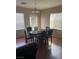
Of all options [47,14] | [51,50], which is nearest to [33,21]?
[47,14]

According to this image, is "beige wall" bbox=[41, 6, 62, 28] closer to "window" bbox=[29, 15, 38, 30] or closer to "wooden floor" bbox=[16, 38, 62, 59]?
"window" bbox=[29, 15, 38, 30]

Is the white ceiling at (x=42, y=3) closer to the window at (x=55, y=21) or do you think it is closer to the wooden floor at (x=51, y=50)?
the window at (x=55, y=21)

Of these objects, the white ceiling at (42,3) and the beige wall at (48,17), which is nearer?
the white ceiling at (42,3)

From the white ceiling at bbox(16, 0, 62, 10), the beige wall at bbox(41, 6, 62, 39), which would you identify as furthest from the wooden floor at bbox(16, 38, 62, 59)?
the white ceiling at bbox(16, 0, 62, 10)

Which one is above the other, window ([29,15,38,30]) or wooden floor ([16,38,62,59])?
window ([29,15,38,30])

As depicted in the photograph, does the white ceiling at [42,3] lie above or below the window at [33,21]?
above

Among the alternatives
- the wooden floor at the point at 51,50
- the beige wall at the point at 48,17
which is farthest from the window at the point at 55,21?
the wooden floor at the point at 51,50

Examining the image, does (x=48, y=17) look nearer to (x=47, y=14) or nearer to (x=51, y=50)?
(x=47, y=14)

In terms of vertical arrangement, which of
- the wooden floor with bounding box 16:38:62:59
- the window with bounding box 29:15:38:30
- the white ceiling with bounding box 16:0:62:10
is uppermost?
the white ceiling with bounding box 16:0:62:10
